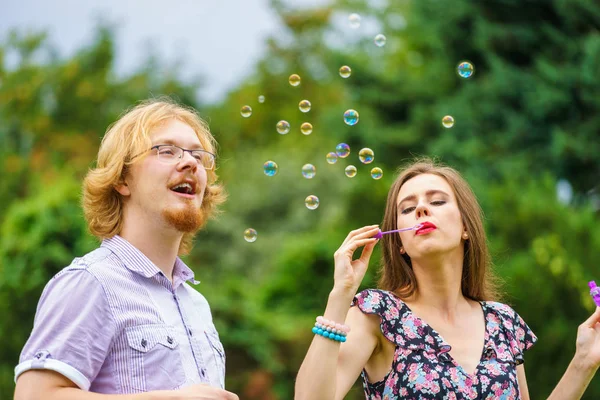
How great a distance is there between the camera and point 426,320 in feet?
9.62

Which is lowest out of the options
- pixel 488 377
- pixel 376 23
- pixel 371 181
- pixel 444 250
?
pixel 488 377

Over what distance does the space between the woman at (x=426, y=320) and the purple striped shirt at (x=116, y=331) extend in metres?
0.48

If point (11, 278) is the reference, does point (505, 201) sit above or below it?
above

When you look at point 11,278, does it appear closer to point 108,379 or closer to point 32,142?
point 108,379

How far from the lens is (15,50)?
1942 cm

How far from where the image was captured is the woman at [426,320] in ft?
8.91

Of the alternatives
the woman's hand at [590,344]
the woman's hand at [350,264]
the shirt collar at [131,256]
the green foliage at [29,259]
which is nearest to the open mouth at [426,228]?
the woman's hand at [350,264]

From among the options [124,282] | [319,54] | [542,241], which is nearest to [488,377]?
[124,282]

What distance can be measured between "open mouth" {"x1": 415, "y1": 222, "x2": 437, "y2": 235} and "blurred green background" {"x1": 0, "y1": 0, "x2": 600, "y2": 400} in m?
1.32

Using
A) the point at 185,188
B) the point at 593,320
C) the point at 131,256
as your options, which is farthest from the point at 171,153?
the point at 593,320

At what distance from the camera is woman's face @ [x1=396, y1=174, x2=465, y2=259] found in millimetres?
2924

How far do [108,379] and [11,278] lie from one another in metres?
4.31

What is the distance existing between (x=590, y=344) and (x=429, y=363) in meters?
0.69

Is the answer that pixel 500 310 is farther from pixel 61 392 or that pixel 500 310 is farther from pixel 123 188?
pixel 61 392
